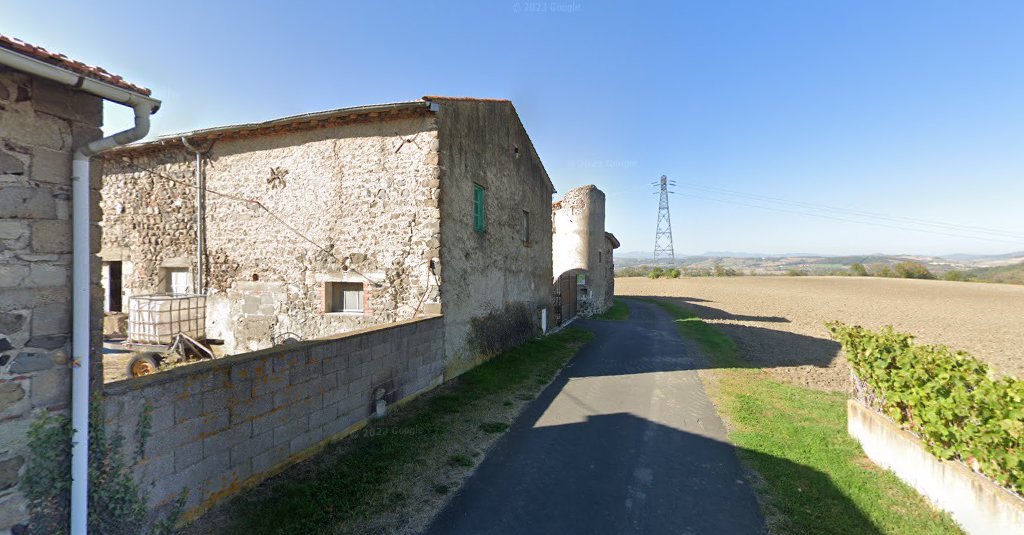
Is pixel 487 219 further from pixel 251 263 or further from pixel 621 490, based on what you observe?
pixel 621 490

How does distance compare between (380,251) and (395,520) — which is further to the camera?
(380,251)

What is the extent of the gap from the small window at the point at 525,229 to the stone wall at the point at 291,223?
5.58 meters

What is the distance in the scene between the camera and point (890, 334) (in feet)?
19.8

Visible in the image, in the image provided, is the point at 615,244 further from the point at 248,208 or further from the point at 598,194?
the point at 248,208

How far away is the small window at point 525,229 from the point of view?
540 inches

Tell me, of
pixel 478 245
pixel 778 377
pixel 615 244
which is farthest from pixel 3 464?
pixel 615 244

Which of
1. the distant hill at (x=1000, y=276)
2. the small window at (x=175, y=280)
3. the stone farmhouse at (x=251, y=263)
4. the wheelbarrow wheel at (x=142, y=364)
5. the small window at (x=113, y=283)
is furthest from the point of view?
the distant hill at (x=1000, y=276)

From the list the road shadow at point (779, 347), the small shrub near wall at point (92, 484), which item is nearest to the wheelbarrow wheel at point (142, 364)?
the small shrub near wall at point (92, 484)

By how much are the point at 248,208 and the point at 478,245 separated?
223 inches

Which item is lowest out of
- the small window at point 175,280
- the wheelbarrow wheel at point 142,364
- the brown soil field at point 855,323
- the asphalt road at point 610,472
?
the brown soil field at point 855,323

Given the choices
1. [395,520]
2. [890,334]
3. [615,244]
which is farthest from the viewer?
[615,244]

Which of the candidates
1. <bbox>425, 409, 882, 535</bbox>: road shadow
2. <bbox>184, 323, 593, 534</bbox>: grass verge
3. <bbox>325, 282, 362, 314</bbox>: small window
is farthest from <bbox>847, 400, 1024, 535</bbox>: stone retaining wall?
<bbox>325, 282, 362, 314</bbox>: small window

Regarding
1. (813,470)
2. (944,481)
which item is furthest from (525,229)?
(944,481)

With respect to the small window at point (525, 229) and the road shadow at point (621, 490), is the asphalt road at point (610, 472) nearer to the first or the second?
the road shadow at point (621, 490)
